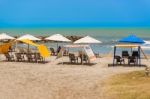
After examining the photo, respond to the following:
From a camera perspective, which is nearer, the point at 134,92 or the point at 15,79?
the point at 134,92

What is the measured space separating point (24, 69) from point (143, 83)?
9.01 m

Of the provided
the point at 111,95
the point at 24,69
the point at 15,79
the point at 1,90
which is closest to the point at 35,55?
the point at 24,69

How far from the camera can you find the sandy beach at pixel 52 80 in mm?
16219

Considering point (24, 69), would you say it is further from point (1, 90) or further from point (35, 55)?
point (1, 90)

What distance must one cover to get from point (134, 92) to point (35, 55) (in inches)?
543

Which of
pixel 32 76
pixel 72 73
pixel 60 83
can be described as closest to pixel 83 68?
pixel 72 73

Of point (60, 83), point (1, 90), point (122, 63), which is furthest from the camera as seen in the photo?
point (122, 63)

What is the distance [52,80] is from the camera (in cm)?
1998

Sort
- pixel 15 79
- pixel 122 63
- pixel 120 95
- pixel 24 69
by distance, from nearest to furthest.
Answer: pixel 120 95 → pixel 15 79 → pixel 24 69 → pixel 122 63

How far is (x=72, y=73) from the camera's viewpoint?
74.0ft

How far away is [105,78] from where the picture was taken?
20.2 m

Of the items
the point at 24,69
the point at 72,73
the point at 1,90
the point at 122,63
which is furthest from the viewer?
the point at 122,63

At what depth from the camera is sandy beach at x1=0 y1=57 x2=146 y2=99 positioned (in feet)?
53.2

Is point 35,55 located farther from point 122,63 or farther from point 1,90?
point 1,90
